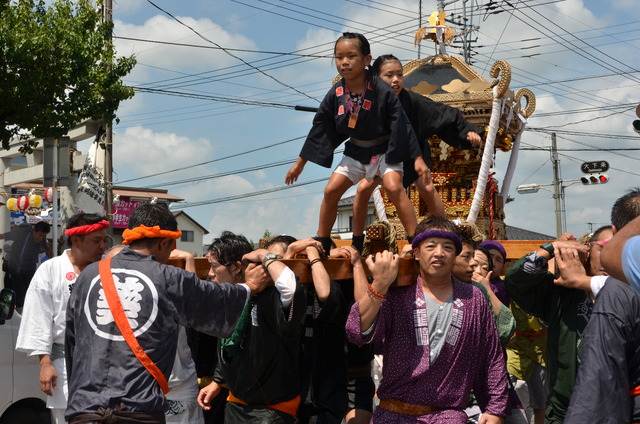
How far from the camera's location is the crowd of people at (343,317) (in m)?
3.28

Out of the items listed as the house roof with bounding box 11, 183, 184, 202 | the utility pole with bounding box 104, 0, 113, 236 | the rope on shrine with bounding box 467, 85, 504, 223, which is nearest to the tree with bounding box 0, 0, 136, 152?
the utility pole with bounding box 104, 0, 113, 236

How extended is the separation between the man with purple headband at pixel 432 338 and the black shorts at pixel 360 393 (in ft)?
2.42

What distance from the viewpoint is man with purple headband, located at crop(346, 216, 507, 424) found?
355 centimetres

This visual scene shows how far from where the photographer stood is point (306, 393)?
450cm

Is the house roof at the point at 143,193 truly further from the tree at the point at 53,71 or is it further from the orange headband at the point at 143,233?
the orange headband at the point at 143,233

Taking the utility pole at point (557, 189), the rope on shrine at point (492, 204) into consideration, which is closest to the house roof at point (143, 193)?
the utility pole at point (557, 189)

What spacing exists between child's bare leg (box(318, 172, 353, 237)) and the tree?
7.43 metres

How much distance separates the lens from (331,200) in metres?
4.56

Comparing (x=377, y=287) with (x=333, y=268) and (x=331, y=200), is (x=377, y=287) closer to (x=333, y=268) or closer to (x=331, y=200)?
(x=333, y=268)

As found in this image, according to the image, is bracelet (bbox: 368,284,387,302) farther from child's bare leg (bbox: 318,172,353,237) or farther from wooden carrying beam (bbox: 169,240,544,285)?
child's bare leg (bbox: 318,172,353,237)

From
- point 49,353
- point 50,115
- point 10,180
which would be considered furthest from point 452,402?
point 10,180

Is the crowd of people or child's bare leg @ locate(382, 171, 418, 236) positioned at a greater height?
child's bare leg @ locate(382, 171, 418, 236)

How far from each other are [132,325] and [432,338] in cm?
137

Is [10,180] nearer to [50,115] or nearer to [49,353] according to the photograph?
[50,115]
